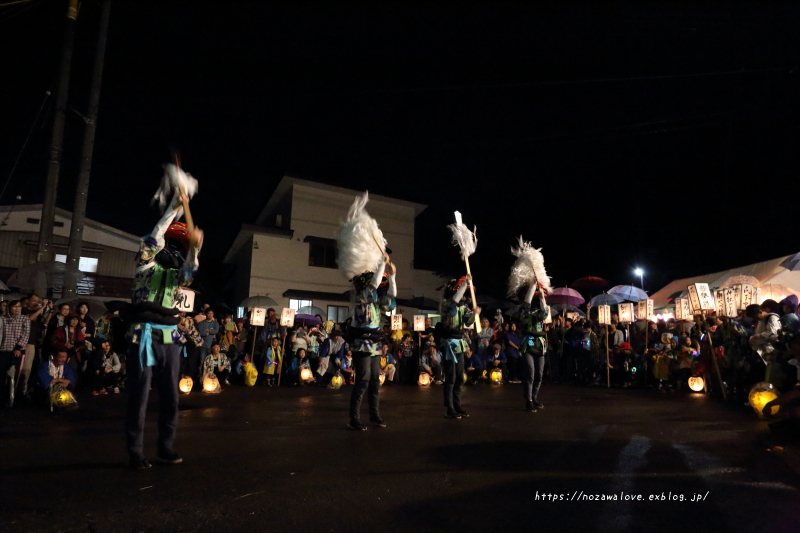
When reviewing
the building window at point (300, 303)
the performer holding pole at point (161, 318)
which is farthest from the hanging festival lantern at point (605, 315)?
the building window at point (300, 303)

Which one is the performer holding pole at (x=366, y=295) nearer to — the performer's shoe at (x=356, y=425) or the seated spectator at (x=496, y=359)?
the performer's shoe at (x=356, y=425)

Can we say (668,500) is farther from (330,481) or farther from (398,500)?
(330,481)

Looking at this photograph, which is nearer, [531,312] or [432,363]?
[531,312]

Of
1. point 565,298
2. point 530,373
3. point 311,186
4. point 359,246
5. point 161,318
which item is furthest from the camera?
point 311,186

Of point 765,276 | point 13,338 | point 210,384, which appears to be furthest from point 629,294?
point 13,338

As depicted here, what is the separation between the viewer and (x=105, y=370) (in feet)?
37.0

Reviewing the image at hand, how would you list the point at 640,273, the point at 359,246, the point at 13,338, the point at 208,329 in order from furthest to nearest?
1. the point at 640,273
2. the point at 208,329
3. the point at 13,338
4. the point at 359,246

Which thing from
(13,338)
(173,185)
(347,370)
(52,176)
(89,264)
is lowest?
(347,370)

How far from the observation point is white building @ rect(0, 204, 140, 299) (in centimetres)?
2636

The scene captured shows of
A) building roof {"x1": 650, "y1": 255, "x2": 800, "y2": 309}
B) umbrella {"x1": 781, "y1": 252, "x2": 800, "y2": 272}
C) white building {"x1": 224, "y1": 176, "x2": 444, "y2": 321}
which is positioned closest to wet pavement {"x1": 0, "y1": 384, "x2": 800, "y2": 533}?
umbrella {"x1": 781, "y1": 252, "x2": 800, "y2": 272}

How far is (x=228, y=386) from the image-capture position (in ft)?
43.9

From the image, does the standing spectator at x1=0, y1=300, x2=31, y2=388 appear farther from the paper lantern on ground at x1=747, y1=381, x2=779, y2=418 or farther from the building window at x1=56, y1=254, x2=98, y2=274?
the building window at x1=56, y1=254, x2=98, y2=274

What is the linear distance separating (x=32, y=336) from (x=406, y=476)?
338 inches

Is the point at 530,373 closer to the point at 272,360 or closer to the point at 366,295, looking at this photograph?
the point at 366,295
